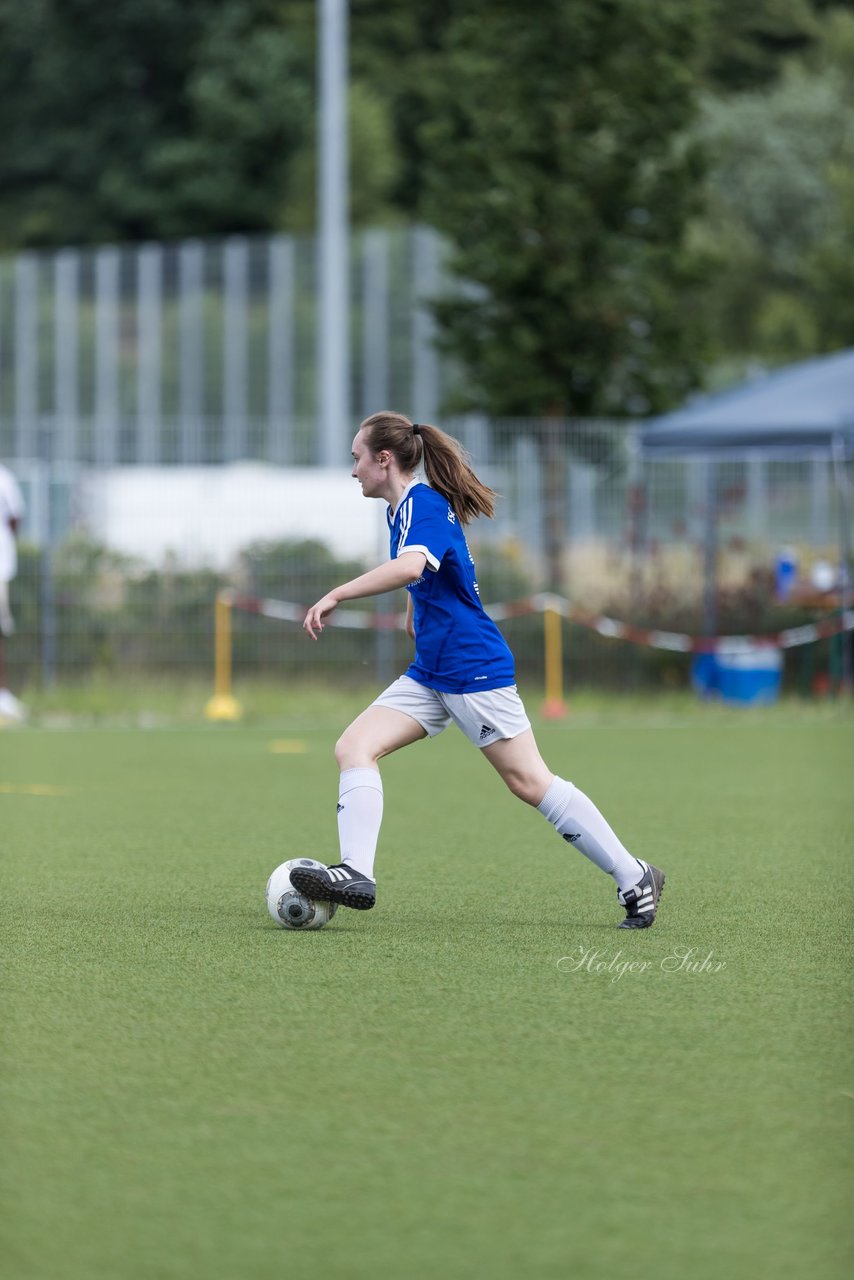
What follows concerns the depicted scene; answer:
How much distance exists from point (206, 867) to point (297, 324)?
1185 inches

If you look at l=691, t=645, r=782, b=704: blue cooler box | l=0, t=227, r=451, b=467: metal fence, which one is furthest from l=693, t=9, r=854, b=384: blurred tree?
l=691, t=645, r=782, b=704: blue cooler box

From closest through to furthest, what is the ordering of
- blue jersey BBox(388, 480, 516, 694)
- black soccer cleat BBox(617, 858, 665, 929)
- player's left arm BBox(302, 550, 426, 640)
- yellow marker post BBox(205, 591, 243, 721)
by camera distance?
player's left arm BBox(302, 550, 426, 640) → blue jersey BBox(388, 480, 516, 694) → black soccer cleat BBox(617, 858, 665, 929) → yellow marker post BBox(205, 591, 243, 721)

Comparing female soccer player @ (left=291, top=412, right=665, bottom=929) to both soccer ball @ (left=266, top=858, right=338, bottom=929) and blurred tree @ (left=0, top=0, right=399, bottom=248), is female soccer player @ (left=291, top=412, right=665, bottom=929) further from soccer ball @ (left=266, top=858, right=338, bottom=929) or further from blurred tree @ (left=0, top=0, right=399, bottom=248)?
blurred tree @ (left=0, top=0, right=399, bottom=248)

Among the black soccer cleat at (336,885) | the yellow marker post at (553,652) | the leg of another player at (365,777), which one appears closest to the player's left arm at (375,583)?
the leg of another player at (365,777)

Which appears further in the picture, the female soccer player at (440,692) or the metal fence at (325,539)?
the metal fence at (325,539)

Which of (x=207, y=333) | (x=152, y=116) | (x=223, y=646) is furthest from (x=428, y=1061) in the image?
(x=152, y=116)

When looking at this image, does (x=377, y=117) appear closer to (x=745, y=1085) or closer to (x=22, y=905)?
(x=22, y=905)

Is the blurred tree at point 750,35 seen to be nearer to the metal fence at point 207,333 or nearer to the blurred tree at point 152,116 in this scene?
the blurred tree at point 152,116

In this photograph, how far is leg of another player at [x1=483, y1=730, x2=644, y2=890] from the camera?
6.83 m

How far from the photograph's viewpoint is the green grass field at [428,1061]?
12.1 ft

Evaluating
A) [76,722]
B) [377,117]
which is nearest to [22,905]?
[76,722]

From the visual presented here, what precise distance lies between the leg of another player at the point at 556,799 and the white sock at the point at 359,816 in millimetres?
384

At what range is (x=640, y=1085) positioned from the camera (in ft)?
15.5

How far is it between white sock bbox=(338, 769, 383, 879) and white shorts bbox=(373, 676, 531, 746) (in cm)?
24
